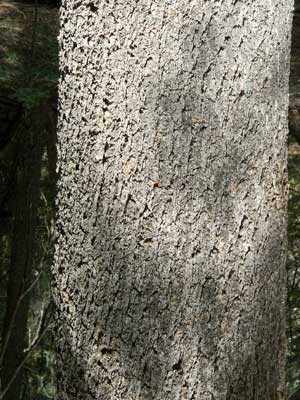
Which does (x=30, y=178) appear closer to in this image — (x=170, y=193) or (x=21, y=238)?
(x=21, y=238)

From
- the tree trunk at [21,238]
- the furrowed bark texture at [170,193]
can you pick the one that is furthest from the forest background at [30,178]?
the furrowed bark texture at [170,193]

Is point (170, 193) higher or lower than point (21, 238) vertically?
lower

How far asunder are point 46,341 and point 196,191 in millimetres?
8648

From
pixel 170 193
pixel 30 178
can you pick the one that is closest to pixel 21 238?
pixel 30 178

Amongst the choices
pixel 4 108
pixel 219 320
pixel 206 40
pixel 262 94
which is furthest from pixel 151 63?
pixel 4 108

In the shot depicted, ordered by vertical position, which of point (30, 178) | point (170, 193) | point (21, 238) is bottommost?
point (170, 193)

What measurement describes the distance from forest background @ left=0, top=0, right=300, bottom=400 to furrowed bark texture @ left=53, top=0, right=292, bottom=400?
2.48m

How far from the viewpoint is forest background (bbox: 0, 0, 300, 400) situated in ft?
15.4

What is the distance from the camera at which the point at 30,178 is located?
695 cm

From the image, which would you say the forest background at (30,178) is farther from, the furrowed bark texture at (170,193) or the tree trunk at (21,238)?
the furrowed bark texture at (170,193)

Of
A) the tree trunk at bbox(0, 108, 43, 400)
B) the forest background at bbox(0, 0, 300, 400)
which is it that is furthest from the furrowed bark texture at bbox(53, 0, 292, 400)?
the tree trunk at bbox(0, 108, 43, 400)

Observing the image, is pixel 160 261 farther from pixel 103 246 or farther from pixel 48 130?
pixel 48 130

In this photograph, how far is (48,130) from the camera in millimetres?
6867

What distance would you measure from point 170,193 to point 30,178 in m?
5.46
